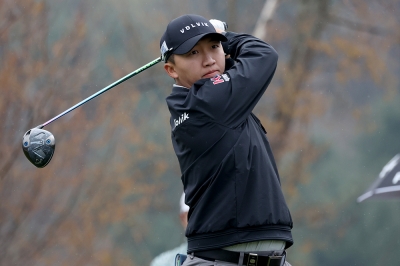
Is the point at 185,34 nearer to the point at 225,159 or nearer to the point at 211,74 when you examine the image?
the point at 211,74

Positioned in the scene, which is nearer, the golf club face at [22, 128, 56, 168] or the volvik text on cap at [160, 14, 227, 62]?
the volvik text on cap at [160, 14, 227, 62]

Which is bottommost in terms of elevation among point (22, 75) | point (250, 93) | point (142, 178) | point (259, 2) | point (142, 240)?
point (142, 240)

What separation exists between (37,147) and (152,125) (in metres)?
3.63

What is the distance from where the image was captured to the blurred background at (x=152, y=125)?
6.59 meters

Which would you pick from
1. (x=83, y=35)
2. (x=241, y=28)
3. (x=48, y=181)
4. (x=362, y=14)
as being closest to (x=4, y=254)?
(x=48, y=181)

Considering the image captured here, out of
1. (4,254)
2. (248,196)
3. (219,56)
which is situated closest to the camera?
(248,196)

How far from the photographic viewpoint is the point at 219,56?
112 inches

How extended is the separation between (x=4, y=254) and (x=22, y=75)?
5.54ft

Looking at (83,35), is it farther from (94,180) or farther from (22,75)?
(94,180)

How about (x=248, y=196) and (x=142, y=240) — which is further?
(x=142, y=240)

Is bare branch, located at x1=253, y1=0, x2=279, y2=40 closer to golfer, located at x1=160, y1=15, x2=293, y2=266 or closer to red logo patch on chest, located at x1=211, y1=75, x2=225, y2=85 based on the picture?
golfer, located at x1=160, y1=15, x2=293, y2=266

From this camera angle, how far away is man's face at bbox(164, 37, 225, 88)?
9.17 ft

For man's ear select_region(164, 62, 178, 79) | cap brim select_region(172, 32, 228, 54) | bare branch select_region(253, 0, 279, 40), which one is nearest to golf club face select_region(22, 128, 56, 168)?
man's ear select_region(164, 62, 178, 79)

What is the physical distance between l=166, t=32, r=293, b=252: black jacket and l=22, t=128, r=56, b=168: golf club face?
0.85 m
